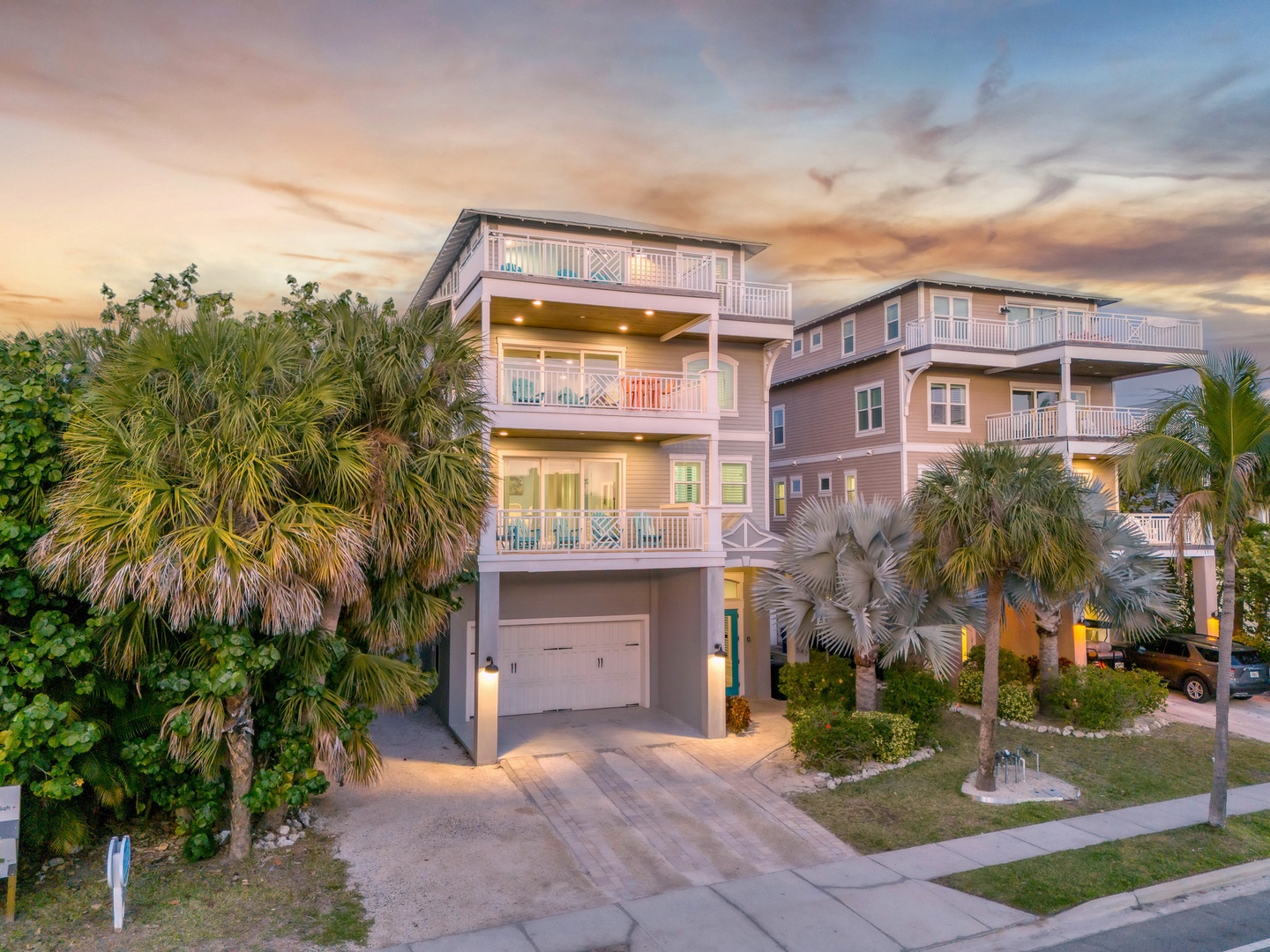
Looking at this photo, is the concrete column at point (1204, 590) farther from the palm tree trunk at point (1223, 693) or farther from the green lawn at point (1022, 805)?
the palm tree trunk at point (1223, 693)

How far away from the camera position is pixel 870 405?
24.0 metres

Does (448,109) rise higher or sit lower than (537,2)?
lower

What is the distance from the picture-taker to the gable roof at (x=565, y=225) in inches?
679

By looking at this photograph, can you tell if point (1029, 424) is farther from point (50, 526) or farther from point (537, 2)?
point (50, 526)

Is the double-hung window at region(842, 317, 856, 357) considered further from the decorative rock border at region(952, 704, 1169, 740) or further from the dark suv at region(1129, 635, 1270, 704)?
the decorative rock border at region(952, 704, 1169, 740)

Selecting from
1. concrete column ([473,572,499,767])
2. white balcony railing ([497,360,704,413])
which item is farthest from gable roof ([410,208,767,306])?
concrete column ([473,572,499,767])

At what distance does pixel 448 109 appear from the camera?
51.5 feet

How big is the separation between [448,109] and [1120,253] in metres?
18.0

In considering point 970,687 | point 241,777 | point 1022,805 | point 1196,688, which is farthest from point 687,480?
point 1196,688

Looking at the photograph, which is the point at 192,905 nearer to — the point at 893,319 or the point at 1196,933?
the point at 1196,933

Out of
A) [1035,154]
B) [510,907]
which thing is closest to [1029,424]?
[1035,154]

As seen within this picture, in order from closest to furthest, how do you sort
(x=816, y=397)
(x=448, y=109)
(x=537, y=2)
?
1. (x=537, y=2)
2. (x=448, y=109)
3. (x=816, y=397)

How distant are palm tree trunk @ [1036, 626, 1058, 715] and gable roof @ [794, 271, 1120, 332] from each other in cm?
1057

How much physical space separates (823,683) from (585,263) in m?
10.3
